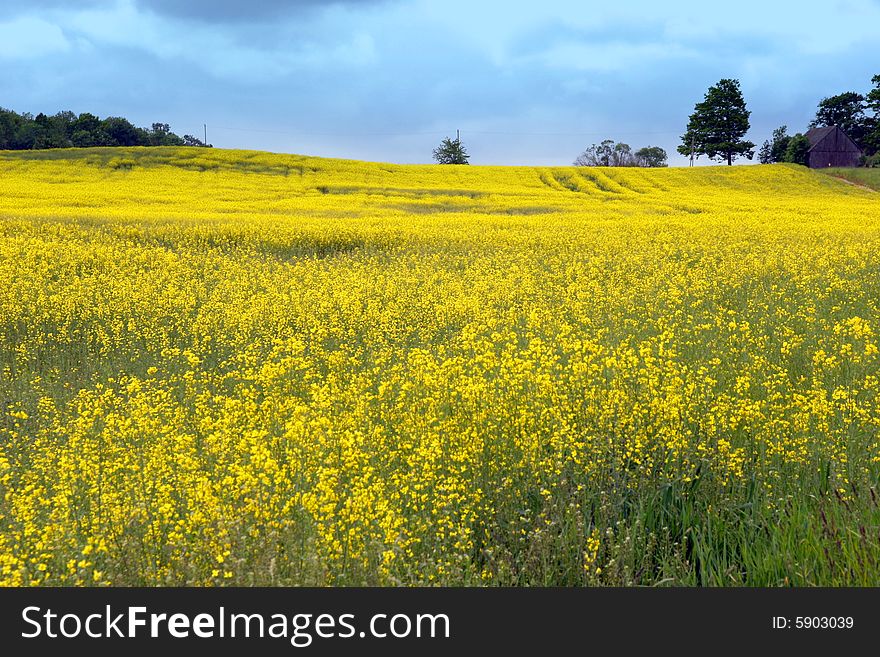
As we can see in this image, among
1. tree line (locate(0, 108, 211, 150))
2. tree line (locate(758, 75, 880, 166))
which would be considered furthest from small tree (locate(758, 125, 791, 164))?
tree line (locate(0, 108, 211, 150))

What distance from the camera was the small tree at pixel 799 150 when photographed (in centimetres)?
6450

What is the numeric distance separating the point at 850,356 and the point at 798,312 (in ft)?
7.76

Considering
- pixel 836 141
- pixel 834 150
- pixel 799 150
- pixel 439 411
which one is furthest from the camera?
pixel 799 150

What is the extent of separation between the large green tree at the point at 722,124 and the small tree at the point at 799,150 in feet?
10.3

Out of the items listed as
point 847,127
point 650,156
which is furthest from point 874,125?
point 650,156

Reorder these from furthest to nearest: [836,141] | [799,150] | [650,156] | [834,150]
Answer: [650,156]
[799,150]
[836,141]
[834,150]

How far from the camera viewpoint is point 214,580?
3.15 m

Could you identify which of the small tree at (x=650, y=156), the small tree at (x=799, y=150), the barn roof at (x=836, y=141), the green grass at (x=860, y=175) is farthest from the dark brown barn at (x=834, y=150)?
the small tree at (x=650, y=156)

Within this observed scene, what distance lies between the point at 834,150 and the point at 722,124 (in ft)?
31.8

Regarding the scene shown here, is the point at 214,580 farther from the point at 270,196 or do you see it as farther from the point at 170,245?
the point at 270,196

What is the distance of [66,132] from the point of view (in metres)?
65.1

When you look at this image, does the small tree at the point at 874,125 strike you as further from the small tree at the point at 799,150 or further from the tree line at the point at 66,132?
the tree line at the point at 66,132

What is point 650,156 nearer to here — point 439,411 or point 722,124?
point 722,124

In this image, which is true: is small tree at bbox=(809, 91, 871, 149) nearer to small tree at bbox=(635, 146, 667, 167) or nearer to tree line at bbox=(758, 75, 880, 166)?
tree line at bbox=(758, 75, 880, 166)
